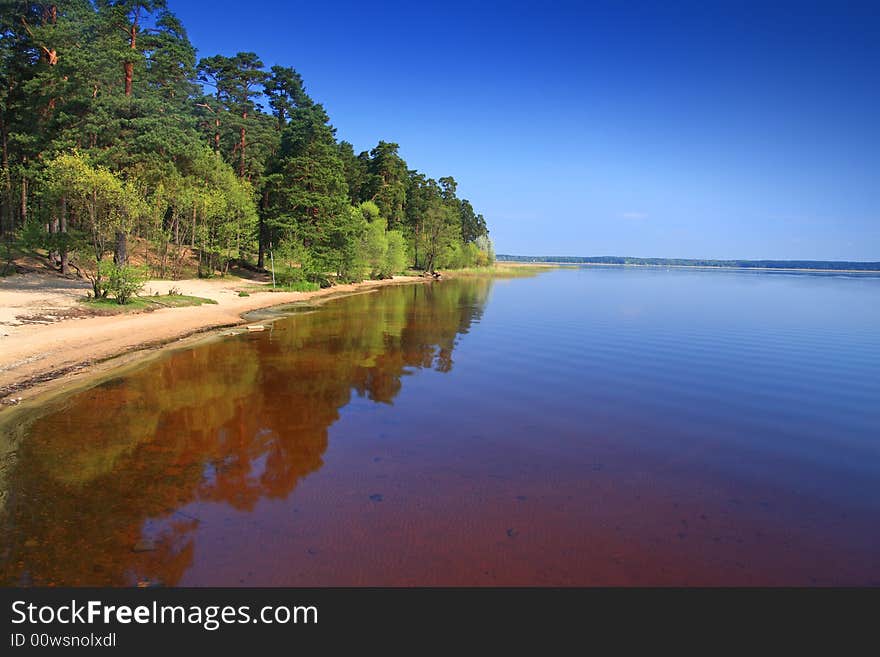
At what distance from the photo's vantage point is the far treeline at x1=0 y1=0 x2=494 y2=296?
2909 cm

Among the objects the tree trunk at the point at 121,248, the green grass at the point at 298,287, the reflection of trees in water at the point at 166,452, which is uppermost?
the tree trunk at the point at 121,248

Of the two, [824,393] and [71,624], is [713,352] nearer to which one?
[824,393]

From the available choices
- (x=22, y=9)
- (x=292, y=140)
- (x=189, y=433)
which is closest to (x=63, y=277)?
(x=22, y=9)

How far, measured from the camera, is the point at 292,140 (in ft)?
151

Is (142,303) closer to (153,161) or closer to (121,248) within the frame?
(121,248)

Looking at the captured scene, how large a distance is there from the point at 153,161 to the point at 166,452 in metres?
28.2

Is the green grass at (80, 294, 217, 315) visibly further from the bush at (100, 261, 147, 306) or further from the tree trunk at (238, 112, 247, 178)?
the tree trunk at (238, 112, 247, 178)

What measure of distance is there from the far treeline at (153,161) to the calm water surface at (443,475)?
17.6m

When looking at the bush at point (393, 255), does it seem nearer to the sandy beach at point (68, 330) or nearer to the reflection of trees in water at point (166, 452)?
the sandy beach at point (68, 330)

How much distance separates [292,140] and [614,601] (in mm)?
47638

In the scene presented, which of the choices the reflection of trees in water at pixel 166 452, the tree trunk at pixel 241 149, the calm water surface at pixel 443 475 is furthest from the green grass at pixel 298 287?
the calm water surface at pixel 443 475

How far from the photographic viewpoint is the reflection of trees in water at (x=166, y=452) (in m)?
6.55

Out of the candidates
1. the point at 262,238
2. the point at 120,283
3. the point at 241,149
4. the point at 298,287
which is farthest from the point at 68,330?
the point at 241,149

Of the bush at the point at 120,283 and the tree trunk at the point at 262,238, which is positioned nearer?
the bush at the point at 120,283
